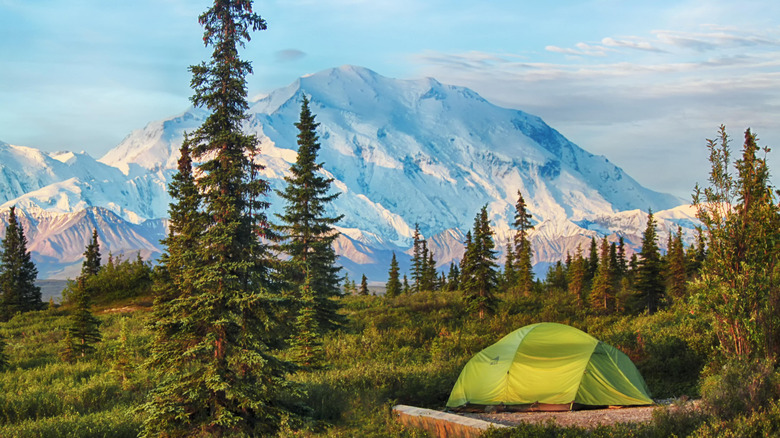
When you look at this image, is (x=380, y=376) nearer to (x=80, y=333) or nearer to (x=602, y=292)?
(x=80, y=333)

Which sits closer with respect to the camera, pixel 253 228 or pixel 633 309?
pixel 253 228

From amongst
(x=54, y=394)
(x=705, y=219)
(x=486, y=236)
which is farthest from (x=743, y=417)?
(x=486, y=236)

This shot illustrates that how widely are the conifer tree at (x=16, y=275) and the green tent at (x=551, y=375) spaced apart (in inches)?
2032

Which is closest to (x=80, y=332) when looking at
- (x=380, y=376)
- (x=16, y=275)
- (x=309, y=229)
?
(x=309, y=229)

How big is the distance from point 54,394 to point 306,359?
8.31m

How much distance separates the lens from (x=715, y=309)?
15.9m

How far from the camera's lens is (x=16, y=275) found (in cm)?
6334

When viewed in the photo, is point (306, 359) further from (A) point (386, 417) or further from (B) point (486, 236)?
(B) point (486, 236)

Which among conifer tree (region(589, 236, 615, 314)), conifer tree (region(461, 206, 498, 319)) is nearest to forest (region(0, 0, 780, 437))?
conifer tree (region(461, 206, 498, 319))

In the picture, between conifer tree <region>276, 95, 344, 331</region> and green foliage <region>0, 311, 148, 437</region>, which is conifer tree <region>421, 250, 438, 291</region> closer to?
conifer tree <region>276, 95, 344, 331</region>

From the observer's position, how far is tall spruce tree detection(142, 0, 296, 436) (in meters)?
14.6

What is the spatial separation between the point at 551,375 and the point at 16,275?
62271 mm

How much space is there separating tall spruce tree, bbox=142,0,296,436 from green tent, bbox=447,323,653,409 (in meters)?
5.80

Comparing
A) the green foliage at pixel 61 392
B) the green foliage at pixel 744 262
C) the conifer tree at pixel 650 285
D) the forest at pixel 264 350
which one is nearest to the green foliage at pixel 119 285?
the green foliage at pixel 61 392
